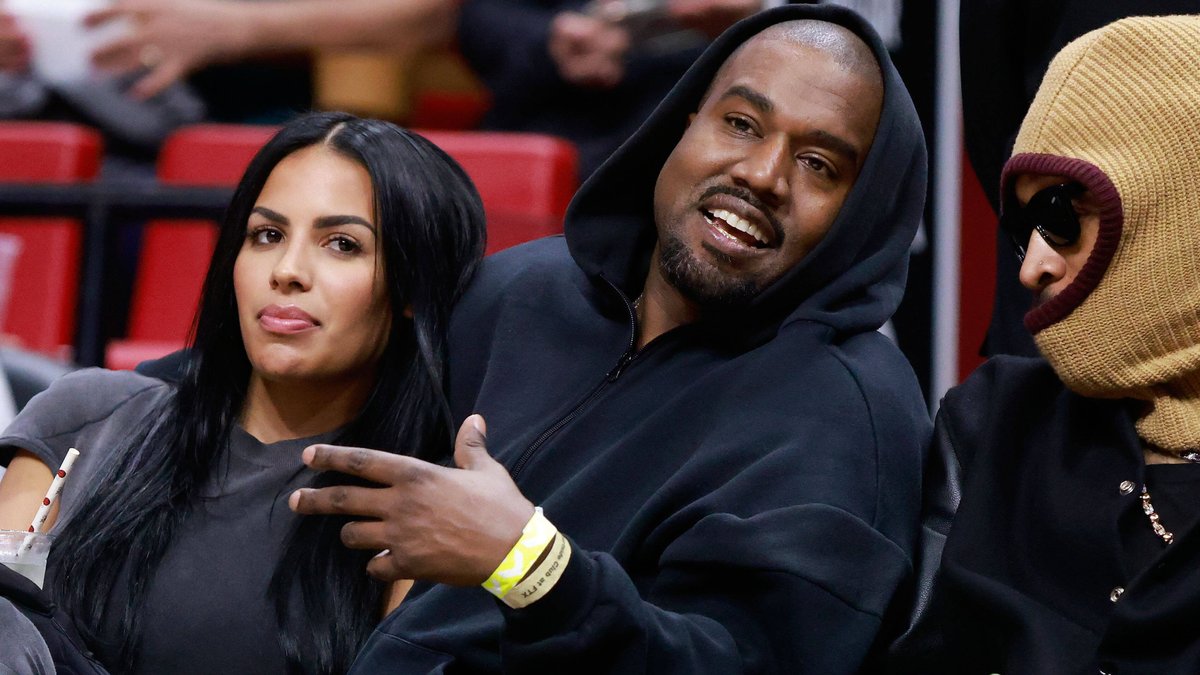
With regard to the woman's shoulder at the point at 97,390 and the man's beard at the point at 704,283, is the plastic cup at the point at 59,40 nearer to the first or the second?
the woman's shoulder at the point at 97,390

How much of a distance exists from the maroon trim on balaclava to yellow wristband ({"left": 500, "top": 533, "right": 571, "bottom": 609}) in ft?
1.90

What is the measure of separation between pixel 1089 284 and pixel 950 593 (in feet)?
1.20

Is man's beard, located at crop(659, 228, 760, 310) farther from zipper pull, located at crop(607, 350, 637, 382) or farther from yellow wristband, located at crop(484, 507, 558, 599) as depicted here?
yellow wristband, located at crop(484, 507, 558, 599)

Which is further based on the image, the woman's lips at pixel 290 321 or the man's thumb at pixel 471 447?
the woman's lips at pixel 290 321

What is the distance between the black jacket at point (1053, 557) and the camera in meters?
1.64

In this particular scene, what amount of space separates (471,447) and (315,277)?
709 mm

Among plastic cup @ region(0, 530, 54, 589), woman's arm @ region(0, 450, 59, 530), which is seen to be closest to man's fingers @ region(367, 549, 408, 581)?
plastic cup @ region(0, 530, 54, 589)

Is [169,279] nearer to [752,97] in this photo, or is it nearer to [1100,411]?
[752,97]

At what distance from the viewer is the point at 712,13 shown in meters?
4.02

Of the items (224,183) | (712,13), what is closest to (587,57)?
(712,13)

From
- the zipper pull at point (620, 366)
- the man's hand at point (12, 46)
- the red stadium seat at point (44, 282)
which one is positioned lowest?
the red stadium seat at point (44, 282)

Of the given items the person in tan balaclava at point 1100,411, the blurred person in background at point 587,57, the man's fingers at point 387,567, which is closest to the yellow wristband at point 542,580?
the man's fingers at point 387,567

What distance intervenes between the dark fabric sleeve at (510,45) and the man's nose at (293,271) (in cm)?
208

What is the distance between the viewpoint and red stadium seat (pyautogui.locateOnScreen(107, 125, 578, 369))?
3908mm
